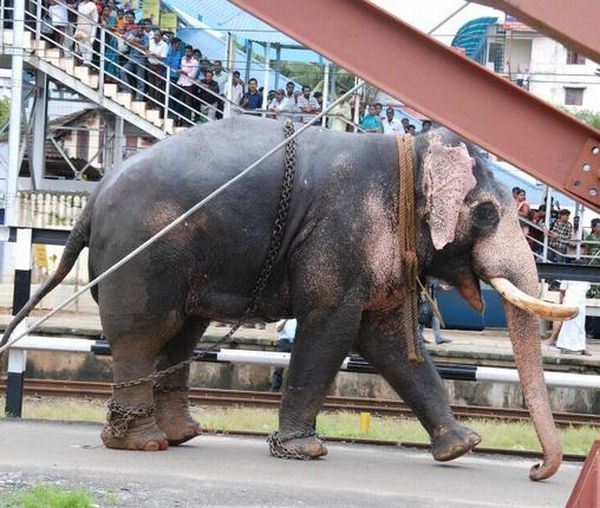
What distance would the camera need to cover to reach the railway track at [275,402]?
13602 millimetres

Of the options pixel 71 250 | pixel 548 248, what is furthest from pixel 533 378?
pixel 548 248

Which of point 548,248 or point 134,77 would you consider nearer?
point 548,248

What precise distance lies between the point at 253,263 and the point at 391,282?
798 mm

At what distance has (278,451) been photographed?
26.9 feet

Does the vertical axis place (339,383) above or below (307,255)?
below

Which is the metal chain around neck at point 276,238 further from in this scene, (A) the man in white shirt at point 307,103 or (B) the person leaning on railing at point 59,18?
(B) the person leaning on railing at point 59,18

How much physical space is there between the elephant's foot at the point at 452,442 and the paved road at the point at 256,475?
99mm

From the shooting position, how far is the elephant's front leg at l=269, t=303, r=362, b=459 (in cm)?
799

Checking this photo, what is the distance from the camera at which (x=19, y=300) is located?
384 inches

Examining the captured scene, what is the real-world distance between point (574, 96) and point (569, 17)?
204 feet

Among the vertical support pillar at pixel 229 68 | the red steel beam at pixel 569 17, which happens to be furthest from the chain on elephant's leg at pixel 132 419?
the vertical support pillar at pixel 229 68

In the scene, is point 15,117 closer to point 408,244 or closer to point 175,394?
point 175,394

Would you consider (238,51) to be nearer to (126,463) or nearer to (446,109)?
(126,463)

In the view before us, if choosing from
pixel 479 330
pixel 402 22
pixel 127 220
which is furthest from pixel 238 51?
pixel 402 22
